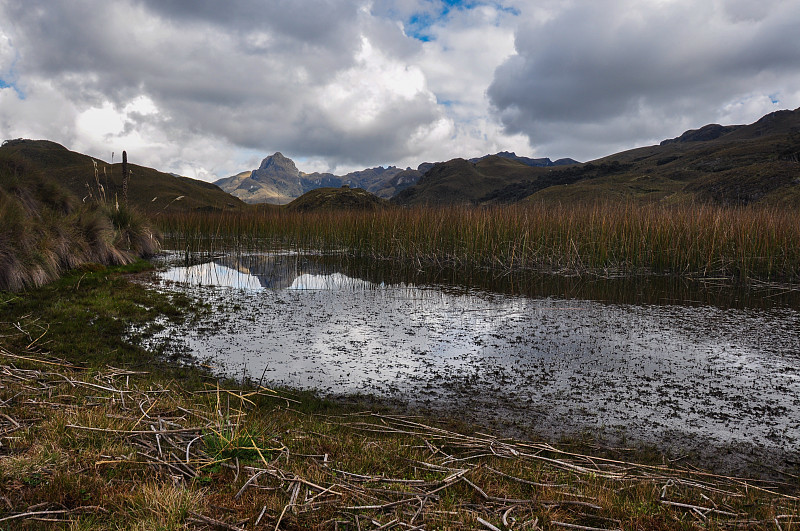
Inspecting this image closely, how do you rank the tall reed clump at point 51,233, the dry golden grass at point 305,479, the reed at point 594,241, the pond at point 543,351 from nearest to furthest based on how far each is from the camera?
the dry golden grass at point 305,479 → the pond at point 543,351 → the tall reed clump at point 51,233 → the reed at point 594,241

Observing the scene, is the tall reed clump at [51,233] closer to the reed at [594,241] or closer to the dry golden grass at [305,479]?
the dry golden grass at [305,479]

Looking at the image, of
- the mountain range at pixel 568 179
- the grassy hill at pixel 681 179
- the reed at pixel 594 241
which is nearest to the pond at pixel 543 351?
the reed at pixel 594 241

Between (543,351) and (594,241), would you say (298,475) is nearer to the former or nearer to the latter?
(543,351)

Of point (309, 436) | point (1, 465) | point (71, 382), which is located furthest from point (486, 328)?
point (1, 465)

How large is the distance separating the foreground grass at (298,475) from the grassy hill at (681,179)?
45.7ft

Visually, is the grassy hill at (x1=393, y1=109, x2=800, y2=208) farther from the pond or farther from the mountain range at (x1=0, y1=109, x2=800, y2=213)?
the pond

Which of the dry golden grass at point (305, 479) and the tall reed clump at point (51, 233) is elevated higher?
the tall reed clump at point (51, 233)

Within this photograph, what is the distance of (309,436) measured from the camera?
9.53 feet

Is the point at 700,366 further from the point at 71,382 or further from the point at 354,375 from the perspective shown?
the point at 71,382

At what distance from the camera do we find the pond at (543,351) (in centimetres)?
381

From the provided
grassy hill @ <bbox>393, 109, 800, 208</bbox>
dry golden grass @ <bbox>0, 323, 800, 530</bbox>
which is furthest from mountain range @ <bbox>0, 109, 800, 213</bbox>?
dry golden grass @ <bbox>0, 323, 800, 530</bbox>

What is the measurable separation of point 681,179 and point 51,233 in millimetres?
55881

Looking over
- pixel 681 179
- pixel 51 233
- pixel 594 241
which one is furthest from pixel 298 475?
pixel 681 179

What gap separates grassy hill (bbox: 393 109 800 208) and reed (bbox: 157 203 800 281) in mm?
2952
